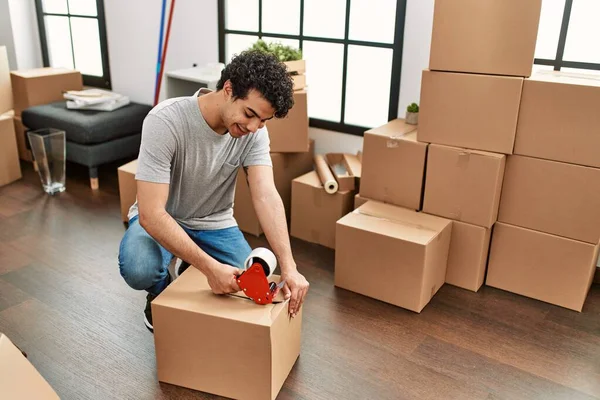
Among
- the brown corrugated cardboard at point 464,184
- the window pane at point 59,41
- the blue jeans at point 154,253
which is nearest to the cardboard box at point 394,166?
the brown corrugated cardboard at point 464,184

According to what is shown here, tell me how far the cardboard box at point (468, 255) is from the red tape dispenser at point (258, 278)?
3.38 ft

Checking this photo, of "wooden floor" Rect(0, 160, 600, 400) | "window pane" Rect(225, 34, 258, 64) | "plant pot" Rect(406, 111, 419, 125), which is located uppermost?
"window pane" Rect(225, 34, 258, 64)

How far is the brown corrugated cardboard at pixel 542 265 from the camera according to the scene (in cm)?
221

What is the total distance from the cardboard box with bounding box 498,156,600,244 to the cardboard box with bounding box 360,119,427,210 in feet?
1.14

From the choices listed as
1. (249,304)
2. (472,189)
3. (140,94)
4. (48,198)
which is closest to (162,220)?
(249,304)

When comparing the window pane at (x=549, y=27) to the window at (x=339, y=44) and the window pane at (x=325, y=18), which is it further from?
the window pane at (x=325, y=18)

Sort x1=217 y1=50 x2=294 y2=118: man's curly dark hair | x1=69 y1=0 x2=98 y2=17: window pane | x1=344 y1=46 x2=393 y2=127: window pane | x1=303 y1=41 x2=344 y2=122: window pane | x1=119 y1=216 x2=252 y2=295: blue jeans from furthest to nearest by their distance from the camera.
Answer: x1=69 y1=0 x2=98 y2=17: window pane
x1=303 y1=41 x2=344 y2=122: window pane
x1=344 y1=46 x2=393 y2=127: window pane
x1=119 y1=216 x2=252 y2=295: blue jeans
x1=217 y1=50 x2=294 y2=118: man's curly dark hair

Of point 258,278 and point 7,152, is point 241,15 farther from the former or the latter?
point 258,278

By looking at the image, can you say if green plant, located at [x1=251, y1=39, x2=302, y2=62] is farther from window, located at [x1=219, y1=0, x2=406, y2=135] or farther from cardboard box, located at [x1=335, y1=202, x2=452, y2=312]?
cardboard box, located at [x1=335, y1=202, x2=452, y2=312]

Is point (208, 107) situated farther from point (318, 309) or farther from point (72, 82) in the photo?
point (72, 82)

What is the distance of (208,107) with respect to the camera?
173 centimetres

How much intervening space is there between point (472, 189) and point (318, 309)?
770 millimetres

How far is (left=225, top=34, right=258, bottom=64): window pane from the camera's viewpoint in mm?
3284

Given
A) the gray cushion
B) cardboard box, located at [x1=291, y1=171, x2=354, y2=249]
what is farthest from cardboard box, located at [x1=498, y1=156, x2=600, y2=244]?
the gray cushion
